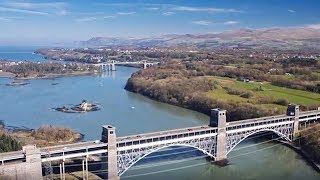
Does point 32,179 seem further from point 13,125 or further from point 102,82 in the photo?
point 102,82

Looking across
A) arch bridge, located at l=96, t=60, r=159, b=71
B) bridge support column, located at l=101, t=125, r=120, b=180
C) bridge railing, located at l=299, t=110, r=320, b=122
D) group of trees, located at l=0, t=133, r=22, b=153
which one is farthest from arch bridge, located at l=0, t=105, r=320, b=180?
arch bridge, located at l=96, t=60, r=159, b=71

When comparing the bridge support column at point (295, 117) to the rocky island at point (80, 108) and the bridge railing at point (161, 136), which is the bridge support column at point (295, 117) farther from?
the rocky island at point (80, 108)

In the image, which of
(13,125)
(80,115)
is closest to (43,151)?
(13,125)

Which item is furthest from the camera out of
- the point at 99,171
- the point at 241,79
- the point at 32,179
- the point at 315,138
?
the point at 241,79

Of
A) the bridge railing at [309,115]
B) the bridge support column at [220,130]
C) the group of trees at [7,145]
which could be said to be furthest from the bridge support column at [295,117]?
the group of trees at [7,145]

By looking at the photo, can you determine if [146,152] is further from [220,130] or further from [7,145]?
[7,145]

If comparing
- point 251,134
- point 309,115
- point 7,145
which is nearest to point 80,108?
point 7,145
